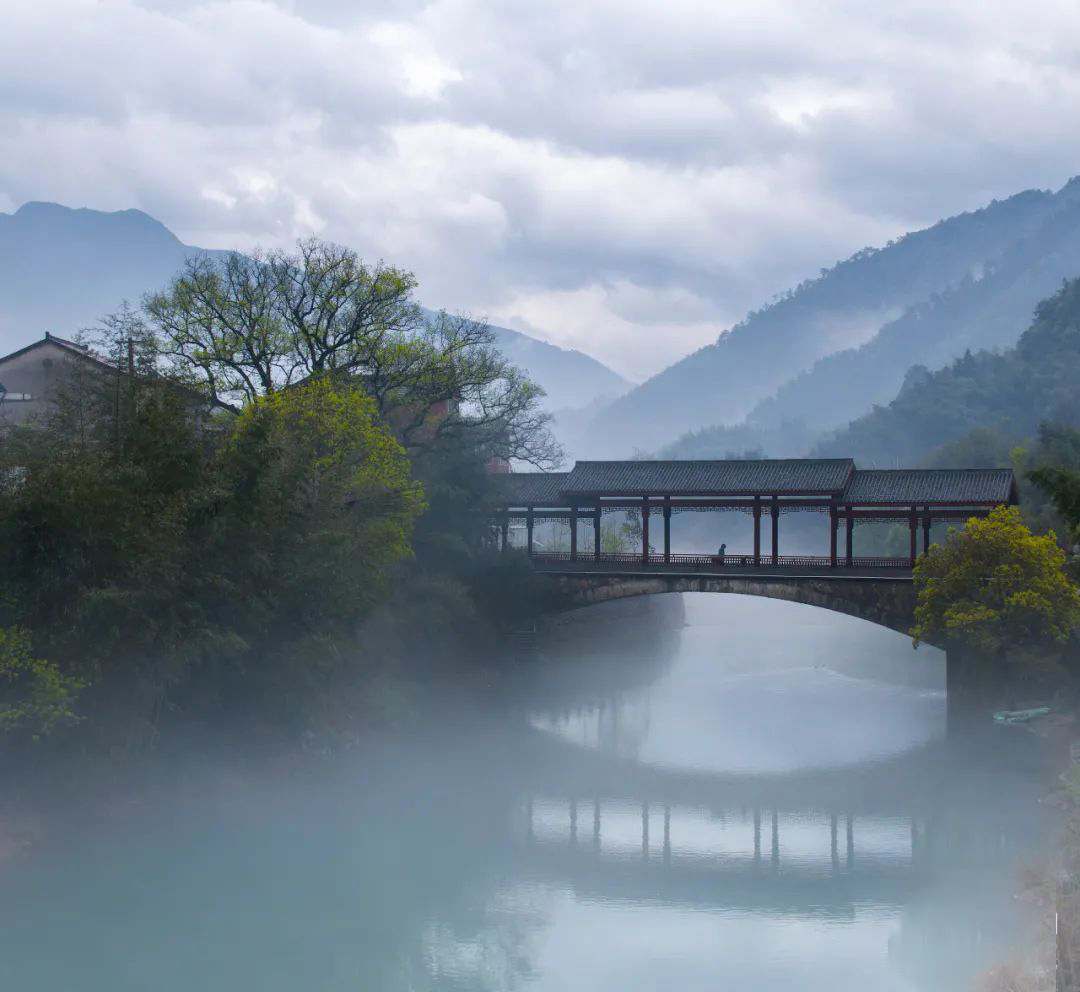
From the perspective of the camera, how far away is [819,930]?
1449 cm

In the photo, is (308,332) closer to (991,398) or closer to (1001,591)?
(1001,591)

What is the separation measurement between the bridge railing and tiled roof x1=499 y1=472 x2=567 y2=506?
53.9 inches

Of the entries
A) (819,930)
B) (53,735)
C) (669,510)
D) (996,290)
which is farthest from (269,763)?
(996,290)

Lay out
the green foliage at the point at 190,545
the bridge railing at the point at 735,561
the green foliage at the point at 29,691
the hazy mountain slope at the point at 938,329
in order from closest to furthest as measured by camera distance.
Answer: the green foliage at the point at 29,691, the green foliage at the point at 190,545, the bridge railing at the point at 735,561, the hazy mountain slope at the point at 938,329

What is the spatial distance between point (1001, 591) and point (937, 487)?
12.9 ft

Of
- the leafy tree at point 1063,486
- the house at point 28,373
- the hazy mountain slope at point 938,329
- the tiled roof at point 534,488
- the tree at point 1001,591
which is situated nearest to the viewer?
the leafy tree at point 1063,486

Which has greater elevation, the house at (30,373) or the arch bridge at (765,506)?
the house at (30,373)

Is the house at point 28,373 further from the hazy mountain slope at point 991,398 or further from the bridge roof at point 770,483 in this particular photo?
the hazy mountain slope at point 991,398

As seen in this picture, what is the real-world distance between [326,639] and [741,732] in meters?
9.49

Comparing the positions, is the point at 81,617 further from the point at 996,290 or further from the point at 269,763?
the point at 996,290

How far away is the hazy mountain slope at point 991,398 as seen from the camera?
228 feet

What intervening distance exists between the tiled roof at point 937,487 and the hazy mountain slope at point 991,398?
124ft

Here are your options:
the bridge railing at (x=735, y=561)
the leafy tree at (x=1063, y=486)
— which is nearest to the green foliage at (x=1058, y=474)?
the leafy tree at (x=1063, y=486)

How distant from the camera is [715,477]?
28.6m
